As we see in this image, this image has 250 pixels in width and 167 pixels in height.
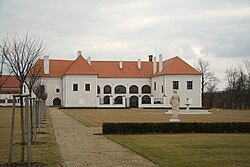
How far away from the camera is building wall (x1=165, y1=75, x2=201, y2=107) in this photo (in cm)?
7150

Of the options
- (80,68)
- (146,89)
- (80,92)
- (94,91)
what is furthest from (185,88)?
(80,68)

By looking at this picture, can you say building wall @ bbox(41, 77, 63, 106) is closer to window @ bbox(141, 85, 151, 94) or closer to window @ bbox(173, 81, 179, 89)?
window @ bbox(141, 85, 151, 94)

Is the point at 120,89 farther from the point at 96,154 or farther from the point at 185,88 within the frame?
the point at 96,154

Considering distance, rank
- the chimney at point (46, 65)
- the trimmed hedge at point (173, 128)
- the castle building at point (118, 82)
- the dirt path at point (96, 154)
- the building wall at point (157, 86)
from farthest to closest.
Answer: the chimney at point (46, 65), the building wall at point (157, 86), the castle building at point (118, 82), the trimmed hedge at point (173, 128), the dirt path at point (96, 154)

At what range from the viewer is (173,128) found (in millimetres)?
21422

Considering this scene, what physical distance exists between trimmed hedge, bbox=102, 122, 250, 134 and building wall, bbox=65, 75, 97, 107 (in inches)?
1939

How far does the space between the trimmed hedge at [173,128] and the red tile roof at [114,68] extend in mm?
49760

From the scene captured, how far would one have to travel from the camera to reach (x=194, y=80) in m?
72.3

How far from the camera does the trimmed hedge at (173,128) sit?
2075cm

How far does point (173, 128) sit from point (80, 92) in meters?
50.7

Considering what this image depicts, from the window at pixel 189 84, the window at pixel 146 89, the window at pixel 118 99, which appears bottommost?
the window at pixel 118 99

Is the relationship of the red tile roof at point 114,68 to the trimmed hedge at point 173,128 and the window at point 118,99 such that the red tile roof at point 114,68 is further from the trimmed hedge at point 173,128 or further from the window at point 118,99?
the trimmed hedge at point 173,128

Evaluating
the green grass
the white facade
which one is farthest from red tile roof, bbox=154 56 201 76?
the green grass

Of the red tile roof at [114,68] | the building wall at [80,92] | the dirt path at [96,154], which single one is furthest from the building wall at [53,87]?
the dirt path at [96,154]
